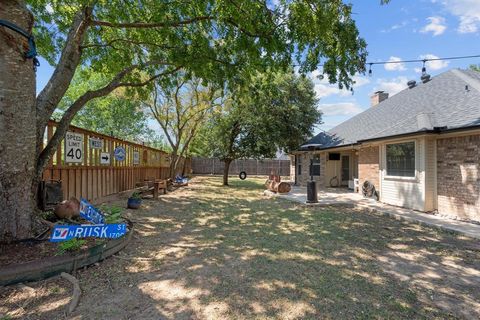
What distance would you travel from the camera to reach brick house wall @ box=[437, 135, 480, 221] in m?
6.72

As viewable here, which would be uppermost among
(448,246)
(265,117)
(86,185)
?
(265,117)

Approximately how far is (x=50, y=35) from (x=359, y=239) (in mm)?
9214

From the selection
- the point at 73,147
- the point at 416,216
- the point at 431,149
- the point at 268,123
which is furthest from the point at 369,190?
the point at 73,147

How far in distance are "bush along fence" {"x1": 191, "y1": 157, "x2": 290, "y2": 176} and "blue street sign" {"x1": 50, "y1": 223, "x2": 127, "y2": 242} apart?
86.0ft

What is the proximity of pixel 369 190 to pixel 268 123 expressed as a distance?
6.68 meters

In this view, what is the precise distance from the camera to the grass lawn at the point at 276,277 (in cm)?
278

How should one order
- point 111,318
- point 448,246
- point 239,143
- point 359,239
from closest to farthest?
point 111,318 → point 448,246 → point 359,239 → point 239,143

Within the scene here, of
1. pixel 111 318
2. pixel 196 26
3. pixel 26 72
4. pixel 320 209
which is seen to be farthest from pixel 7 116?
pixel 320 209

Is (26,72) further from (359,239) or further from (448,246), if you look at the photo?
(448,246)

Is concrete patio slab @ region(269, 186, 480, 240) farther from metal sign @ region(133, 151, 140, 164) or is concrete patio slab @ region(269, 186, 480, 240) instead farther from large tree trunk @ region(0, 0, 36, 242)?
large tree trunk @ region(0, 0, 36, 242)

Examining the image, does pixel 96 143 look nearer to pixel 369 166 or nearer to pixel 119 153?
pixel 119 153

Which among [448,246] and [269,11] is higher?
[269,11]

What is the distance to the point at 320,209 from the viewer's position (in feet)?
29.8

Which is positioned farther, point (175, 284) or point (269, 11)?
point (269, 11)
